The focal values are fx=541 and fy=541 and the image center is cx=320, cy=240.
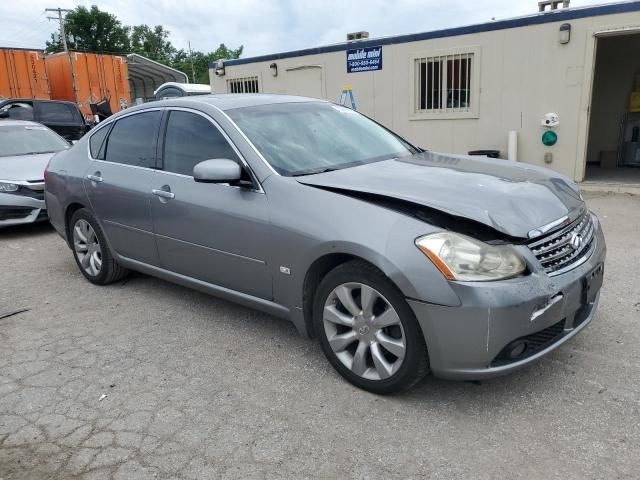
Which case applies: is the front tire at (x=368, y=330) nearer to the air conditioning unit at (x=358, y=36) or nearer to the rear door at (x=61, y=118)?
the air conditioning unit at (x=358, y=36)

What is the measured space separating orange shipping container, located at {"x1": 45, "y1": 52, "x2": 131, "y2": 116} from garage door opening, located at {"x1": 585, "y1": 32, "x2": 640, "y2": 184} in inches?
610

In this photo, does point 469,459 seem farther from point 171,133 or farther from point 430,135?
point 430,135

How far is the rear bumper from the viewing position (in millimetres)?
6918

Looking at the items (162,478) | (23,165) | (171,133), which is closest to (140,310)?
(171,133)

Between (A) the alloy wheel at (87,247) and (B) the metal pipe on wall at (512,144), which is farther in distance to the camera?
(B) the metal pipe on wall at (512,144)

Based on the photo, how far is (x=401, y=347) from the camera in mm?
2777

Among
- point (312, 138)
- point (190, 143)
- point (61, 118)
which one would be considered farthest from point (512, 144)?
point (61, 118)

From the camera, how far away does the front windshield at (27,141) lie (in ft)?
26.3

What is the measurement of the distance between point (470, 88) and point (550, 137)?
164 centimetres

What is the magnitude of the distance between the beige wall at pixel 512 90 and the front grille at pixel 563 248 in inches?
248

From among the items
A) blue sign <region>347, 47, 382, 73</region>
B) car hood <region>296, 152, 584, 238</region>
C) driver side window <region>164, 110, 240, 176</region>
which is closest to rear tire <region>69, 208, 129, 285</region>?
driver side window <region>164, 110, 240, 176</region>

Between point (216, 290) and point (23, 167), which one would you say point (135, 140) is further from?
point (23, 167)

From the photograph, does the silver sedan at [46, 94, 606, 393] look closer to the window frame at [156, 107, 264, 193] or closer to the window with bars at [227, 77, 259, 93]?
the window frame at [156, 107, 264, 193]

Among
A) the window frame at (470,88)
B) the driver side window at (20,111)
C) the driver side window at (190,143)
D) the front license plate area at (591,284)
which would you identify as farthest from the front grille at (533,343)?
the driver side window at (20,111)
